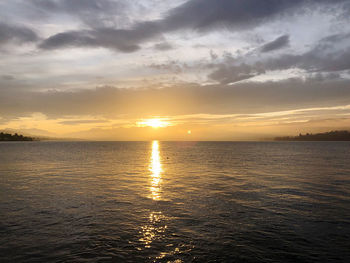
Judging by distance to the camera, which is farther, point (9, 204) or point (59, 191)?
point (59, 191)

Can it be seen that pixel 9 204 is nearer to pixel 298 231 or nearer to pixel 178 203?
pixel 178 203

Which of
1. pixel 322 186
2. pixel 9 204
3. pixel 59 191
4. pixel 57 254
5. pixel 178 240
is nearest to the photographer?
pixel 57 254

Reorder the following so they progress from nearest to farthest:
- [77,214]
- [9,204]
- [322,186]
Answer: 1. [77,214]
2. [9,204]
3. [322,186]

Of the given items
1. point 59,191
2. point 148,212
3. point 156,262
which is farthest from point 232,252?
point 59,191

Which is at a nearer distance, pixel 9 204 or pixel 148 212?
pixel 148 212

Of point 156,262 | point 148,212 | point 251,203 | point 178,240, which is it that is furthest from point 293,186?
point 156,262

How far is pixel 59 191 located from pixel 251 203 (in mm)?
23170

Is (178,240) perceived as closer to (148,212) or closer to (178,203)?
(148,212)

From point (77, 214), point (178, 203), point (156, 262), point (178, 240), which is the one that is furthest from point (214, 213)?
point (77, 214)

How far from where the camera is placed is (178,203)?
25.7 meters

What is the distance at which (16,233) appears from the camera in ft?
55.9

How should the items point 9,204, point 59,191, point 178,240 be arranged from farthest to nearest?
point 59,191, point 9,204, point 178,240

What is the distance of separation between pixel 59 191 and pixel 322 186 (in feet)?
117

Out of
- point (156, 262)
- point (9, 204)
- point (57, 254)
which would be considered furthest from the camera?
point (9, 204)
